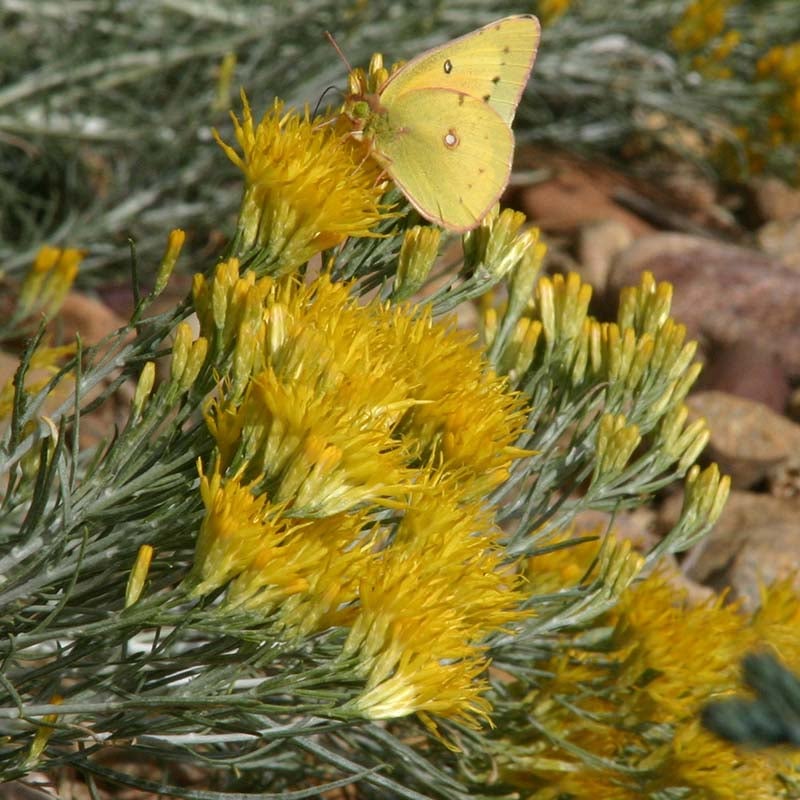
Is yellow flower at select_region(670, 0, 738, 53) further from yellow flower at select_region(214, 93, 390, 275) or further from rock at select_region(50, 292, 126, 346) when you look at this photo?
yellow flower at select_region(214, 93, 390, 275)

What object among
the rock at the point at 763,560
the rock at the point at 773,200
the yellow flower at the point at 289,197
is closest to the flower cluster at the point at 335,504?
the yellow flower at the point at 289,197

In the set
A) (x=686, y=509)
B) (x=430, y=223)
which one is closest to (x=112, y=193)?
(x=430, y=223)

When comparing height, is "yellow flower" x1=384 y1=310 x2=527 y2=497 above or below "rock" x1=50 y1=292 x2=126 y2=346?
above

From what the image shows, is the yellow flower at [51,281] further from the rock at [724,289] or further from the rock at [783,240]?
the rock at [783,240]

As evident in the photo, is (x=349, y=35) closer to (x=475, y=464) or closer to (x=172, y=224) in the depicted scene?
(x=172, y=224)

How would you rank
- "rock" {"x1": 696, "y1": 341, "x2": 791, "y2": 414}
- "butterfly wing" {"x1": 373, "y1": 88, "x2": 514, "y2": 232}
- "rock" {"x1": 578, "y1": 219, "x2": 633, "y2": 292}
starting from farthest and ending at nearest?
"rock" {"x1": 578, "y1": 219, "x2": 633, "y2": 292} → "rock" {"x1": 696, "y1": 341, "x2": 791, "y2": 414} → "butterfly wing" {"x1": 373, "y1": 88, "x2": 514, "y2": 232}

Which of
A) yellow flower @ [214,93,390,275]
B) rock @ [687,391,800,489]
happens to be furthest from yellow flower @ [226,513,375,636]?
rock @ [687,391,800,489]
